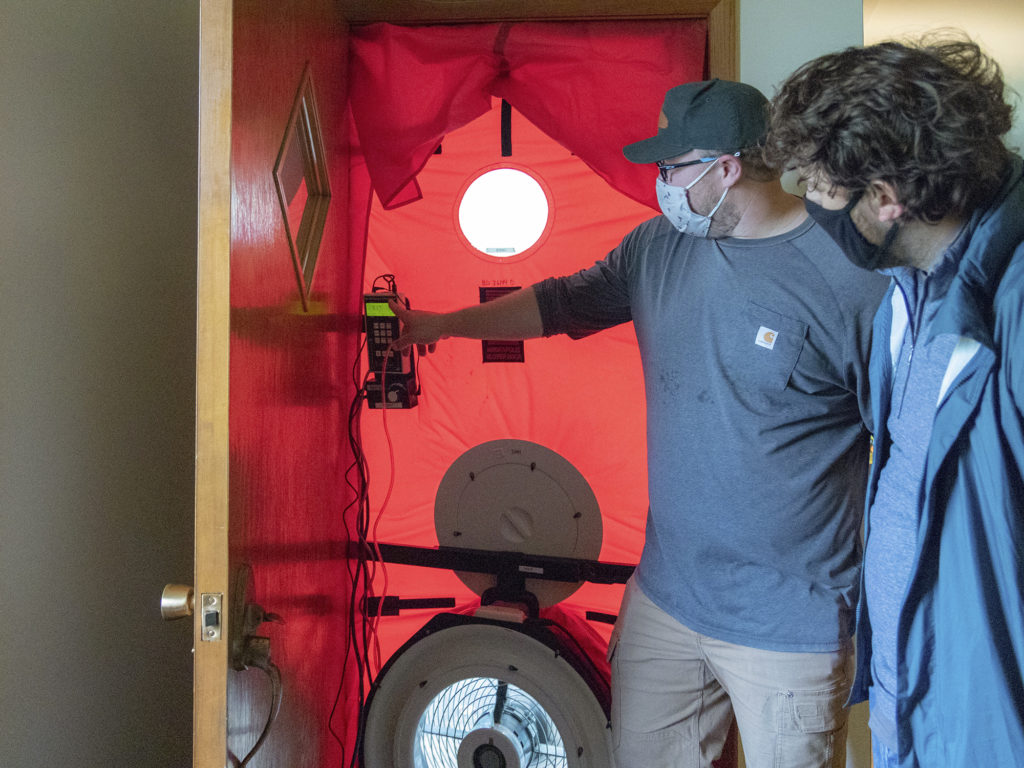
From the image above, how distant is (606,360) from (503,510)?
1.51 ft

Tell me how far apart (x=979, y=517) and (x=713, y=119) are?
82 centimetres

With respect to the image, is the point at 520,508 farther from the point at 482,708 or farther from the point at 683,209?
the point at 683,209

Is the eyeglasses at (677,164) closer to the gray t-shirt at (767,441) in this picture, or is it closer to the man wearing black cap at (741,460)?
the man wearing black cap at (741,460)

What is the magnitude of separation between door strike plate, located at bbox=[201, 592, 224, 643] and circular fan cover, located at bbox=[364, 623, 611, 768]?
757 mm

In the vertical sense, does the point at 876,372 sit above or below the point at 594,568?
above

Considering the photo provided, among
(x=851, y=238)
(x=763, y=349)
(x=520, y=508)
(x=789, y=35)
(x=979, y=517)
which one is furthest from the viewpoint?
(x=520, y=508)

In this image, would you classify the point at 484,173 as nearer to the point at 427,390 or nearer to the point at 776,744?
the point at 427,390

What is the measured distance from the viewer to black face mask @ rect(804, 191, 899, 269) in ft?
3.07

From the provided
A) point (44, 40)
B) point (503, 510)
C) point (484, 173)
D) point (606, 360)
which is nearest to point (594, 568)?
point (503, 510)

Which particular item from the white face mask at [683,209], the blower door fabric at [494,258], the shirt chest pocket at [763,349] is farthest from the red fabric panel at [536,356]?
the shirt chest pocket at [763,349]

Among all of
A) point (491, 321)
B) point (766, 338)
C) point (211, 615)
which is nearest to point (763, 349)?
point (766, 338)

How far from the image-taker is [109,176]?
1.28 metres

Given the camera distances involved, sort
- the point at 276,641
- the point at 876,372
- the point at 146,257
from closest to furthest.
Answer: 1. the point at 876,372
2. the point at 276,641
3. the point at 146,257

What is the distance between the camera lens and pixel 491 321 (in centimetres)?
158
